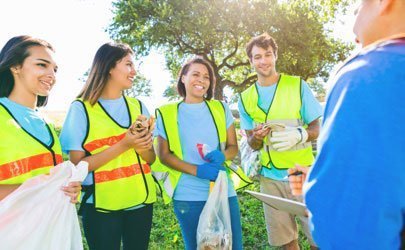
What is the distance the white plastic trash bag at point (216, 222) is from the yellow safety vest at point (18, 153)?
1.14 metres

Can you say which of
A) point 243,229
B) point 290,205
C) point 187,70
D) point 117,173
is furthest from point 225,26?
point 290,205

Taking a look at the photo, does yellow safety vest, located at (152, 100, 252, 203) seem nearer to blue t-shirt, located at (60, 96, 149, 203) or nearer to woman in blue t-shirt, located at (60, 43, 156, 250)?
woman in blue t-shirt, located at (60, 43, 156, 250)

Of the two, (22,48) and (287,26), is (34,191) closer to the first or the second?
(22,48)

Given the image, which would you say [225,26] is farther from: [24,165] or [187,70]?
[24,165]

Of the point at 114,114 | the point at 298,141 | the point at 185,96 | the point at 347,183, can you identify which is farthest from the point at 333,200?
the point at 185,96

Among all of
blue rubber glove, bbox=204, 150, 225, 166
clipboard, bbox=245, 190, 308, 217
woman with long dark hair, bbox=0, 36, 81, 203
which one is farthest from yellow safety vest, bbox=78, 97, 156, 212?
clipboard, bbox=245, 190, 308, 217

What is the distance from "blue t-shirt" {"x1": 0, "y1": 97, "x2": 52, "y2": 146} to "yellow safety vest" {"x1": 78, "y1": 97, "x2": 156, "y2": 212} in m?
0.27

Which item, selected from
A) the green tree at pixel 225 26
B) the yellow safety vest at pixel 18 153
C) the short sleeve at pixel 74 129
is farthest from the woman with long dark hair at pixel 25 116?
the green tree at pixel 225 26

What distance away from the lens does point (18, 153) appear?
206 centimetres

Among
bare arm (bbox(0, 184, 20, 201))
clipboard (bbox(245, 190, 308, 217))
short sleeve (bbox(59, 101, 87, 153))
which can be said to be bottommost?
bare arm (bbox(0, 184, 20, 201))

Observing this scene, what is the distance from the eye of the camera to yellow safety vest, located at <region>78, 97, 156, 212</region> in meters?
2.48

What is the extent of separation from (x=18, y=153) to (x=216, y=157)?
4.45 feet

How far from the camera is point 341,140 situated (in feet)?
2.58

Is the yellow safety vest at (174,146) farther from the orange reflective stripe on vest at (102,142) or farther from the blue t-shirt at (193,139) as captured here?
the orange reflective stripe on vest at (102,142)
